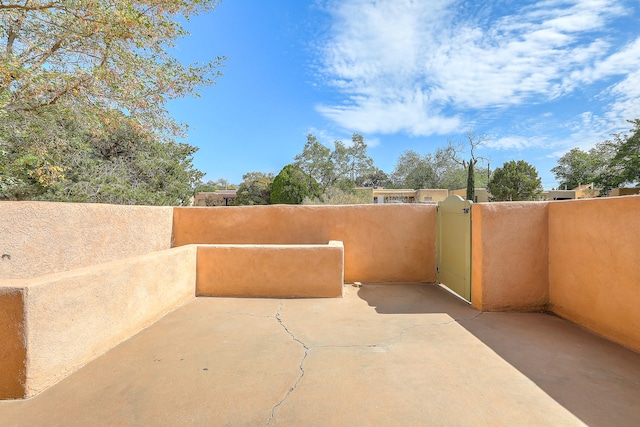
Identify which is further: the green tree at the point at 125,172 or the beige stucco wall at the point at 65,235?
the green tree at the point at 125,172

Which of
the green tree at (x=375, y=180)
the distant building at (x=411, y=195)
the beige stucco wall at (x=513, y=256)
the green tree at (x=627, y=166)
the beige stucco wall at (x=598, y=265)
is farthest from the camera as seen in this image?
the green tree at (x=375, y=180)

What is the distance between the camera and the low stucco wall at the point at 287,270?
16.4 ft

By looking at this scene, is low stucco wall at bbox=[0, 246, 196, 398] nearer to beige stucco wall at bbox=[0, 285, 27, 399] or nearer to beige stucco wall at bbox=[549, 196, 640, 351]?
beige stucco wall at bbox=[0, 285, 27, 399]

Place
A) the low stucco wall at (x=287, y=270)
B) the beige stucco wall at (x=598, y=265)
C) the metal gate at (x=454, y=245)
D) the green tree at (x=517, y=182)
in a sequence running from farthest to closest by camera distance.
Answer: the green tree at (x=517, y=182), the low stucco wall at (x=287, y=270), the metal gate at (x=454, y=245), the beige stucco wall at (x=598, y=265)

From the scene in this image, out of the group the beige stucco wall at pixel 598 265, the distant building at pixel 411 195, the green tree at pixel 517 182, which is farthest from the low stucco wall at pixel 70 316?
the green tree at pixel 517 182

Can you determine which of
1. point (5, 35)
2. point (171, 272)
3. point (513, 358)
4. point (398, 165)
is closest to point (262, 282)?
point (171, 272)

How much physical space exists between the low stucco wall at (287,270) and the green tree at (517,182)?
27.1 metres

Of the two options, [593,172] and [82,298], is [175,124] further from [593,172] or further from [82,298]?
[593,172]

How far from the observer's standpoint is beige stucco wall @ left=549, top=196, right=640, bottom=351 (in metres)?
3.06

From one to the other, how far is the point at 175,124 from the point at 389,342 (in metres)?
7.44

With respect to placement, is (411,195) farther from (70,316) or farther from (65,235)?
(70,316)

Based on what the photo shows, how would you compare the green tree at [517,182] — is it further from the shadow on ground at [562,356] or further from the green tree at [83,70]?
the green tree at [83,70]

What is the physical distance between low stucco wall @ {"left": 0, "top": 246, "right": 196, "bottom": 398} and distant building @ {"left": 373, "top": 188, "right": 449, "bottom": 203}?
24179mm

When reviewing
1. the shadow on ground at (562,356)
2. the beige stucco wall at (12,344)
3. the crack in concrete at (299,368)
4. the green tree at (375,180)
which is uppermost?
the green tree at (375,180)
